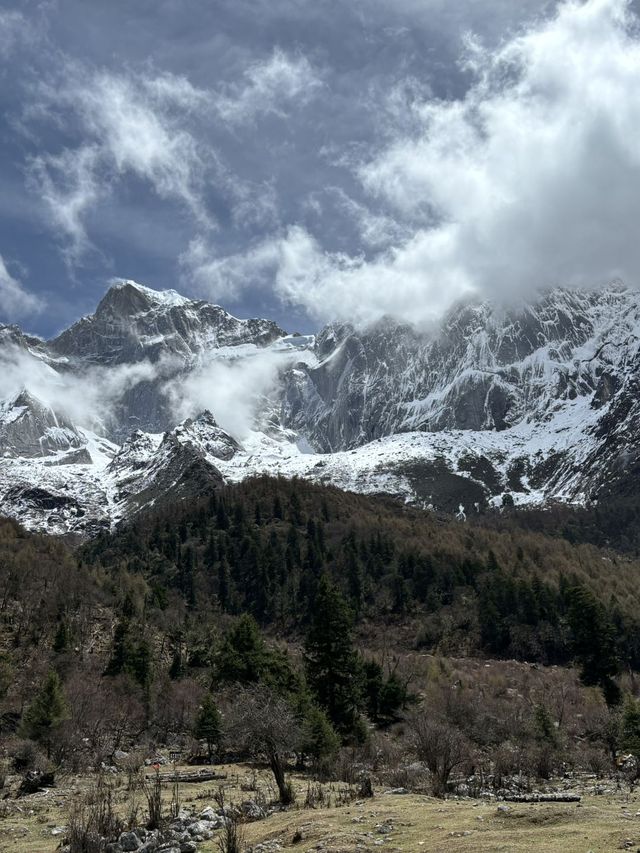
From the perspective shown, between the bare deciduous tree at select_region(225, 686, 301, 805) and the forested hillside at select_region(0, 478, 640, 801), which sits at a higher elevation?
the forested hillside at select_region(0, 478, 640, 801)

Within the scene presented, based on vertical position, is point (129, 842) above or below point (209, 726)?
below

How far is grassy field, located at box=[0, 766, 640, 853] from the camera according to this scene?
2016cm

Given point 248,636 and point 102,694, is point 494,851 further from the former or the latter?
point 102,694

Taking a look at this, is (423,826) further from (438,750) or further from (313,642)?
(313,642)

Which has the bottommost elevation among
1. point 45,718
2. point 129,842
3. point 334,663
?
point 129,842

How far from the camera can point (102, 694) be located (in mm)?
70500

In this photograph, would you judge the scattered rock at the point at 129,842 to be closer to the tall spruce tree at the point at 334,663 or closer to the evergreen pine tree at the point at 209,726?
the evergreen pine tree at the point at 209,726

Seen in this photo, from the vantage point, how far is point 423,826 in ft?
79.4

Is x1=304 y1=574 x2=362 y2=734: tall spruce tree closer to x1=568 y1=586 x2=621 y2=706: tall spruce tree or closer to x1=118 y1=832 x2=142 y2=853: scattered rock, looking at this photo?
x1=568 y1=586 x2=621 y2=706: tall spruce tree

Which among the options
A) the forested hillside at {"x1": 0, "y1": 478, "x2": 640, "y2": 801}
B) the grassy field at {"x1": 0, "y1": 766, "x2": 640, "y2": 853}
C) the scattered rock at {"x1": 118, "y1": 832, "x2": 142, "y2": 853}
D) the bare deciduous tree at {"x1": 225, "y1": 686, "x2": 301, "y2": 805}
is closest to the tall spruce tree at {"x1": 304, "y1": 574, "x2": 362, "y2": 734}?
the forested hillside at {"x1": 0, "y1": 478, "x2": 640, "y2": 801}

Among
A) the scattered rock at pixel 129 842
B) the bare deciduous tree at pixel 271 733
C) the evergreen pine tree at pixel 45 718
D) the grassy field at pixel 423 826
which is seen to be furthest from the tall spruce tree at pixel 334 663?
the scattered rock at pixel 129 842

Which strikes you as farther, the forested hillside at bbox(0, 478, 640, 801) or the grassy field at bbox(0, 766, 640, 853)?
the forested hillside at bbox(0, 478, 640, 801)

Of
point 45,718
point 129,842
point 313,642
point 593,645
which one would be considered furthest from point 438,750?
point 593,645

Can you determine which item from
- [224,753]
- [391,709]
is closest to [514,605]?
[391,709]
